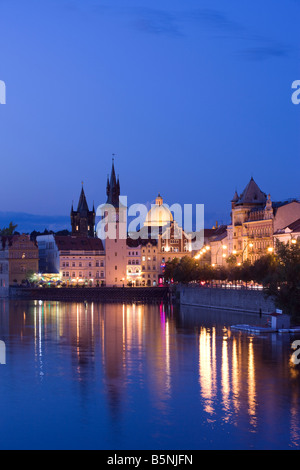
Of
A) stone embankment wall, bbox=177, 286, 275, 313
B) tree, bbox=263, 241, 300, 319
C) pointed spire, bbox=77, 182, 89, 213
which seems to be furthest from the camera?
pointed spire, bbox=77, 182, 89, 213

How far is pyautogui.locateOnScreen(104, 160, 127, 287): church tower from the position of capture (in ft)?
A: 436

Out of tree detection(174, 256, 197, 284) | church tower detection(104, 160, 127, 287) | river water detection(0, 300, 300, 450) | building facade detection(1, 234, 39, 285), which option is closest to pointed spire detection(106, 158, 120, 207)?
church tower detection(104, 160, 127, 287)

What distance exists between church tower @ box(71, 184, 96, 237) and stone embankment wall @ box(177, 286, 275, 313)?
70575 mm

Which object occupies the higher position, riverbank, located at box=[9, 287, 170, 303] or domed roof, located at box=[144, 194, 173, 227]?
domed roof, located at box=[144, 194, 173, 227]

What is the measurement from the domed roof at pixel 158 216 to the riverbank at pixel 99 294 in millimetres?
52360

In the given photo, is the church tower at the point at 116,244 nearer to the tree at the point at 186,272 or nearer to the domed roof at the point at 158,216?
the domed roof at the point at 158,216

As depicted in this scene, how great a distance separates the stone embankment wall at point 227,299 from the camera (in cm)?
6506

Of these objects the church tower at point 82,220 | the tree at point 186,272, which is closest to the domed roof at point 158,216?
the church tower at point 82,220

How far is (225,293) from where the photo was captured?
3012 inches

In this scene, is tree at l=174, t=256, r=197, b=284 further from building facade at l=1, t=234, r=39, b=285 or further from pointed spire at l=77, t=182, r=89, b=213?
pointed spire at l=77, t=182, r=89, b=213

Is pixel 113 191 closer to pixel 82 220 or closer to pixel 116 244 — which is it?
pixel 116 244

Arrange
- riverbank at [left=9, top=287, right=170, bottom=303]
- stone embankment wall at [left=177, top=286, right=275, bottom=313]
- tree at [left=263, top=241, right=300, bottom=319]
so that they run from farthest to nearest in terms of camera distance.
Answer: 1. riverbank at [left=9, top=287, right=170, bottom=303]
2. stone embankment wall at [left=177, top=286, right=275, bottom=313]
3. tree at [left=263, top=241, right=300, bottom=319]

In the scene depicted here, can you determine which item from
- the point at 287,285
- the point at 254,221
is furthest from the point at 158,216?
the point at 287,285

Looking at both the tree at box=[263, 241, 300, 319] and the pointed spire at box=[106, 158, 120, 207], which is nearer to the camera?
the tree at box=[263, 241, 300, 319]
